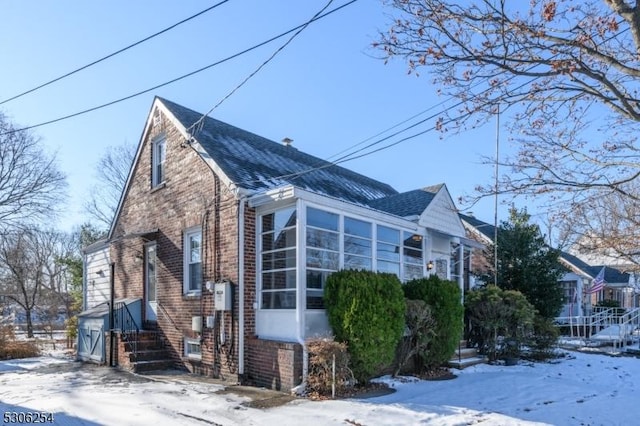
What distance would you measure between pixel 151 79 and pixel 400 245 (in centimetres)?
647

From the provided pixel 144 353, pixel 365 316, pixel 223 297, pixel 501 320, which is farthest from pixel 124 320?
pixel 501 320

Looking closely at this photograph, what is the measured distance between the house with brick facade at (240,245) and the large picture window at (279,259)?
3cm

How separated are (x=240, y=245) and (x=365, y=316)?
9.33 ft

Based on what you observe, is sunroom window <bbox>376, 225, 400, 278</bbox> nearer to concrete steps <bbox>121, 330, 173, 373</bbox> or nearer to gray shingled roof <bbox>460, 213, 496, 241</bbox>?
concrete steps <bbox>121, 330, 173, 373</bbox>

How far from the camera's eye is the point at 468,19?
5328 mm

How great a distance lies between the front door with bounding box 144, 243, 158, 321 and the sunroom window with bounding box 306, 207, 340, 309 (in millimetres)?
5289

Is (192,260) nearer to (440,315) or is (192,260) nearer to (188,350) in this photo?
(188,350)

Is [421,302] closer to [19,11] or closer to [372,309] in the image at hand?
[372,309]

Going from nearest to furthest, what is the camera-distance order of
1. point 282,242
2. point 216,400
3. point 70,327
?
point 216,400, point 282,242, point 70,327

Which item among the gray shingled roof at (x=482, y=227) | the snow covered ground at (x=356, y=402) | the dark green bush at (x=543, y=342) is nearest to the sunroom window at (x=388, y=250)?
the snow covered ground at (x=356, y=402)

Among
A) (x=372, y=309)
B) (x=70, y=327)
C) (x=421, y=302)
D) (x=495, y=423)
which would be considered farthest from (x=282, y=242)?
(x=70, y=327)

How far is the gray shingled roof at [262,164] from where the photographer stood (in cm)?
1098

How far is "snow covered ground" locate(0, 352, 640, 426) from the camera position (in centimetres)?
680

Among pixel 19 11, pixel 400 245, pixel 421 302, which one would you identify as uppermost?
pixel 19 11
